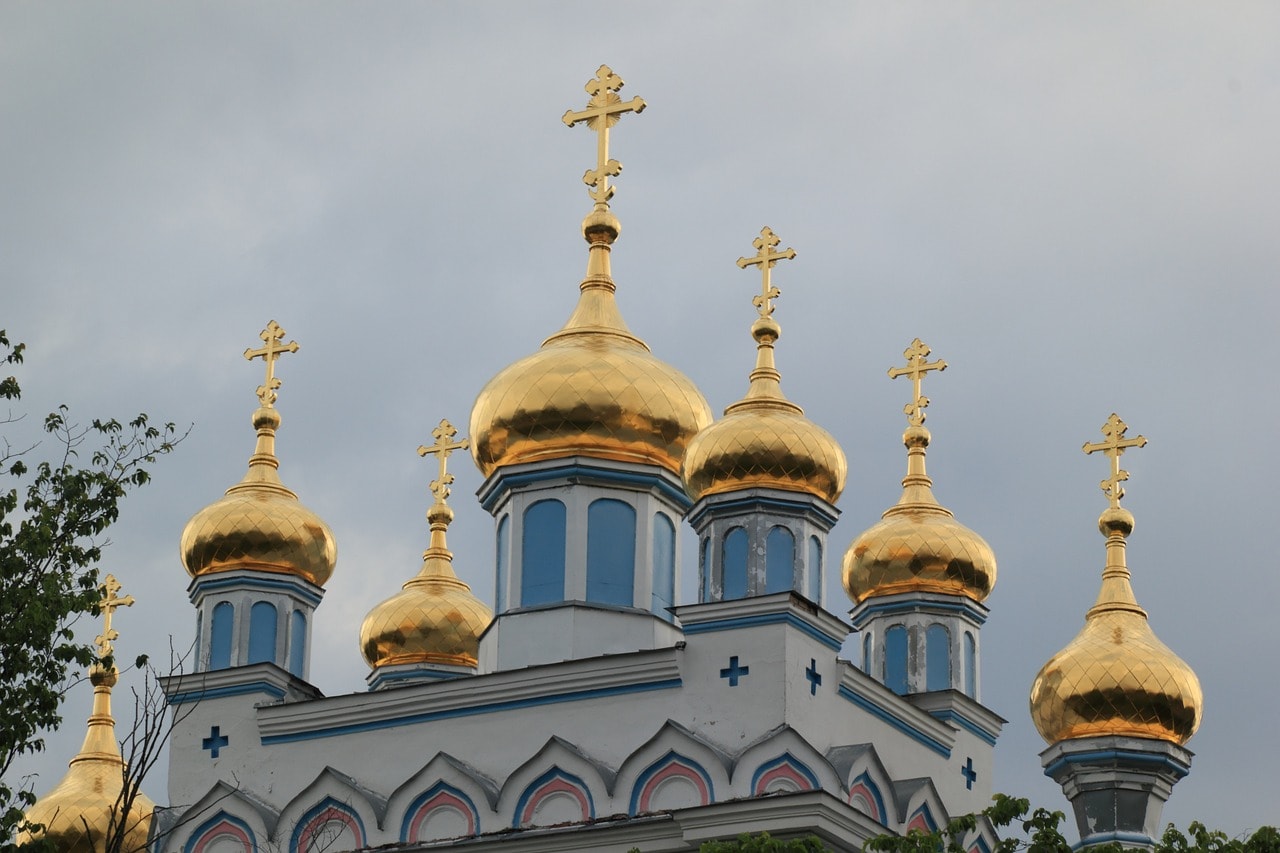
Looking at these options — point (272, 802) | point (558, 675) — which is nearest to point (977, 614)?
point (558, 675)

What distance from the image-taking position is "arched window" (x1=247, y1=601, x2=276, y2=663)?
62.6ft

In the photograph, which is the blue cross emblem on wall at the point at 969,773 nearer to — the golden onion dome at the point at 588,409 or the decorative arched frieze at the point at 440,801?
the golden onion dome at the point at 588,409

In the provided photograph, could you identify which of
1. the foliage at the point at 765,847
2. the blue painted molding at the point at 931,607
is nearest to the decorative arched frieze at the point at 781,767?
the foliage at the point at 765,847

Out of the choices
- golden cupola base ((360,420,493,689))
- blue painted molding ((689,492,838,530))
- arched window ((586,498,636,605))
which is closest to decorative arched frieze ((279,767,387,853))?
arched window ((586,498,636,605))

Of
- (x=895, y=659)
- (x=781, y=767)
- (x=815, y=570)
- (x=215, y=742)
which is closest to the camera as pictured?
(x=781, y=767)

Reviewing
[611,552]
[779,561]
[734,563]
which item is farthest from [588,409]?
[779,561]

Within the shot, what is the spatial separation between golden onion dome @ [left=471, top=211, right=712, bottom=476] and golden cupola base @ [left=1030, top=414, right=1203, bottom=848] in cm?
463

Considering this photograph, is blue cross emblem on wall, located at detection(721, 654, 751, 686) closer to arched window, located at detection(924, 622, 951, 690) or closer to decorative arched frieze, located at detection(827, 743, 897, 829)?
decorative arched frieze, located at detection(827, 743, 897, 829)

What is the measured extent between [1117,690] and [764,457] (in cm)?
537

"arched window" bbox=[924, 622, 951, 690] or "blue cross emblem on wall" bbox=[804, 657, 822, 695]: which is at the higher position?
"arched window" bbox=[924, 622, 951, 690]

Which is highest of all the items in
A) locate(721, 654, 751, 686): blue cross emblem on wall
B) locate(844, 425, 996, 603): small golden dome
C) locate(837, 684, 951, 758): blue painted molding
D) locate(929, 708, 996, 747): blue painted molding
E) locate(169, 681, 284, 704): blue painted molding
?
locate(844, 425, 996, 603): small golden dome

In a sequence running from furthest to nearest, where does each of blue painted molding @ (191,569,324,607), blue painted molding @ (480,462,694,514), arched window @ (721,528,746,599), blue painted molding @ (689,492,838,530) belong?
blue painted molding @ (191,569,324,607) < blue painted molding @ (480,462,694,514) < blue painted molding @ (689,492,838,530) < arched window @ (721,528,746,599)

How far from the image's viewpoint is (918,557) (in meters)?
20.4

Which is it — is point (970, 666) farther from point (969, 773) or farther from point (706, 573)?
point (706, 573)
